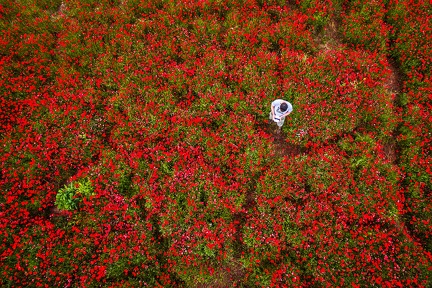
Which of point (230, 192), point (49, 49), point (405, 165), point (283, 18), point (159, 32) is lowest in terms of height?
point (230, 192)

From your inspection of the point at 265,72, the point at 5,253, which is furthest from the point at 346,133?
the point at 5,253

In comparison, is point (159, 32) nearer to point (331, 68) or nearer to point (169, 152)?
point (169, 152)

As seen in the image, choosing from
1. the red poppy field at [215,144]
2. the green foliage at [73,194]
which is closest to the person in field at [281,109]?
the red poppy field at [215,144]

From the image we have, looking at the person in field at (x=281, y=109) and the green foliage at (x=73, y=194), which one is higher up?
the person in field at (x=281, y=109)

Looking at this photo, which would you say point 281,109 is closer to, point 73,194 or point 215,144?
point 215,144

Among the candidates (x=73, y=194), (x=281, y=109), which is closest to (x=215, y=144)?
(x=281, y=109)

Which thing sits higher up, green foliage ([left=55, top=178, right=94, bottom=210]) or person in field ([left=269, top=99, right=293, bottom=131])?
person in field ([left=269, top=99, right=293, bottom=131])

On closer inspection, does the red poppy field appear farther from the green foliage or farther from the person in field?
the person in field

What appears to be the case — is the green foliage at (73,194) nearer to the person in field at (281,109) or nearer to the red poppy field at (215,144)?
the red poppy field at (215,144)

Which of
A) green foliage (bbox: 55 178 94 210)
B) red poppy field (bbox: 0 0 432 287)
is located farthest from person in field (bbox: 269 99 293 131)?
green foliage (bbox: 55 178 94 210)
